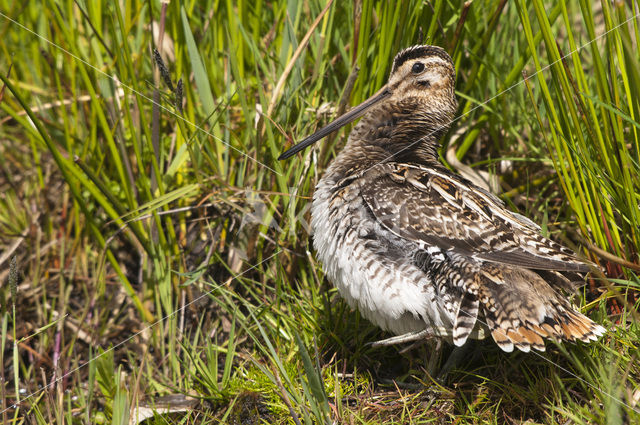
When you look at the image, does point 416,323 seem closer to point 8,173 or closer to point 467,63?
point 467,63

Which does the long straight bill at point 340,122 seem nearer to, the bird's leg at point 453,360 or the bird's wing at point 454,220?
the bird's wing at point 454,220

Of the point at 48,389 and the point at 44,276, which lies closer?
the point at 48,389

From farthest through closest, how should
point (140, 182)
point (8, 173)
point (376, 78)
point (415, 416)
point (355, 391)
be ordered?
point (8, 173), point (140, 182), point (376, 78), point (355, 391), point (415, 416)

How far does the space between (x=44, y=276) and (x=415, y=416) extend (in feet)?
7.74

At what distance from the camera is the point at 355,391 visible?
9.04ft

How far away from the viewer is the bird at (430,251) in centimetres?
232

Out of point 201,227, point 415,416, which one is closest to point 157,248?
point 201,227

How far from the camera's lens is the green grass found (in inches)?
103

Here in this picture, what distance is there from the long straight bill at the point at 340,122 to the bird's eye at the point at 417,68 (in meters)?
0.16

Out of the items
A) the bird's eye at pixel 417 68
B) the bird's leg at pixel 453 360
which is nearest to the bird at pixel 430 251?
the bird's eye at pixel 417 68

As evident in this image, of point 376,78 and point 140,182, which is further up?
point 376,78

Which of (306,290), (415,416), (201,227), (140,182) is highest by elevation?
(140,182)

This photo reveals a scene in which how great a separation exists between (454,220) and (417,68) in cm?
85

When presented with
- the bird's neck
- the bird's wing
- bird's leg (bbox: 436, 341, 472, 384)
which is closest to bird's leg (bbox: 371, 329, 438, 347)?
bird's leg (bbox: 436, 341, 472, 384)
